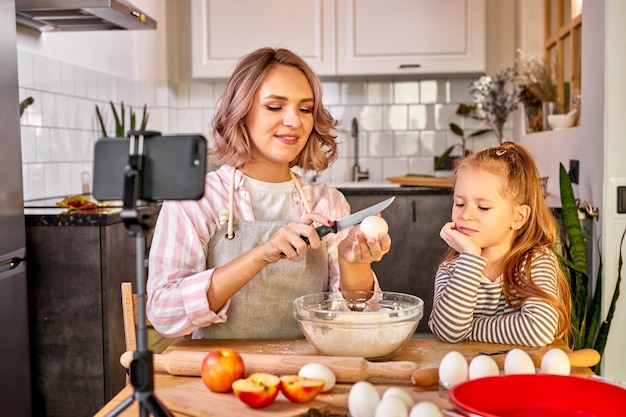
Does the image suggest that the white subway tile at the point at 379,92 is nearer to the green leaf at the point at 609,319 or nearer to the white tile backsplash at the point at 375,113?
the white tile backsplash at the point at 375,113

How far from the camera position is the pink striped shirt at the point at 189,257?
169cm

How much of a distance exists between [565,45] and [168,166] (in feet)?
11.5

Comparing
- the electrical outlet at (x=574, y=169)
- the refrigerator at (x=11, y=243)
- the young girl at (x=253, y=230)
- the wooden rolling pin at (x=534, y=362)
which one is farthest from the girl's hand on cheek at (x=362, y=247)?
the electrical outlet at (x=574, y=169)

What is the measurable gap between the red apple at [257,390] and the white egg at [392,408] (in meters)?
0.20

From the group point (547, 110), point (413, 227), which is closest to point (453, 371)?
point (413, 227)

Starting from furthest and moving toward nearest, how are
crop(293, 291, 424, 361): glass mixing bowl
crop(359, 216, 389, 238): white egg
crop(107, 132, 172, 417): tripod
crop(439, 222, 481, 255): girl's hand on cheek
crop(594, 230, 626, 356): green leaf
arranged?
crop(594, 230, 626, 356): green leaf < crop(439, 222, 481, 255): girl's hand on cheek < crop(359, 216, 389, 238): white egg < crop(293, 291, 424, 361): glass mixing bowl < crop(107, 132, 172, 417): tripod

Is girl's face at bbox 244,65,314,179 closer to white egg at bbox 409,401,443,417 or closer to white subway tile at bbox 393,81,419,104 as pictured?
white egg at bbox 409,401,443,417

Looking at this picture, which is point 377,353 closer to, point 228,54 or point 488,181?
point 488,181

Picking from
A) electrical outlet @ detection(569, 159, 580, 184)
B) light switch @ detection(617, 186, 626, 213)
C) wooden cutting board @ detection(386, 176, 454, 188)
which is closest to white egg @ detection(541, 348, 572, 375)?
light switch @ detection(617, 186, 626, 213)

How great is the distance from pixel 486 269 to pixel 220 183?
2.19 ft

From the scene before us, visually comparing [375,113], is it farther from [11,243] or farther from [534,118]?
[11,243]

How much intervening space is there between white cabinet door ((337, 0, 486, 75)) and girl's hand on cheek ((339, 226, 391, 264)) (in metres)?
3.01

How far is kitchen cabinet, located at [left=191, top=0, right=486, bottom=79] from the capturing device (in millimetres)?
4562

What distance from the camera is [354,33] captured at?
4.62 m
